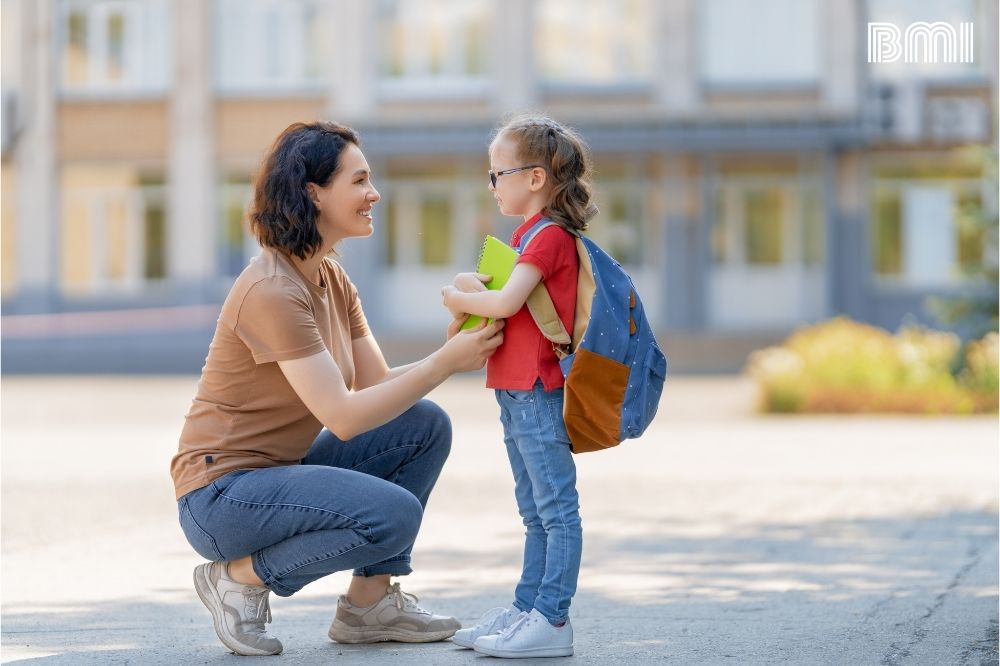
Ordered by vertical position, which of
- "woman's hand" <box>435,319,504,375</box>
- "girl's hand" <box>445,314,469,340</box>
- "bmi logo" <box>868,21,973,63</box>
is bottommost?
"woman's hand" <box>435,319,504,375</box>

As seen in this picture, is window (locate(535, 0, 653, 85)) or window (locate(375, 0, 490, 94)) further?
window (locate(375, 0, 490, 94))

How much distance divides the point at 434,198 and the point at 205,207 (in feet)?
15.0

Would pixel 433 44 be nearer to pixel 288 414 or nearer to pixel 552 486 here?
pixel 288 414

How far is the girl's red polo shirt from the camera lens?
4598mm

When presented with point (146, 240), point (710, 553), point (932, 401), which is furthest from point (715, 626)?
point (146, 240)

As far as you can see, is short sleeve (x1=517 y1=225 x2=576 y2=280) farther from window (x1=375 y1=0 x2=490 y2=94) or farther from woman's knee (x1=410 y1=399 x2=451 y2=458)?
window (x1=375 y1=0 x2=490 y2=94)

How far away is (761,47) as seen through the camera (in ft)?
101

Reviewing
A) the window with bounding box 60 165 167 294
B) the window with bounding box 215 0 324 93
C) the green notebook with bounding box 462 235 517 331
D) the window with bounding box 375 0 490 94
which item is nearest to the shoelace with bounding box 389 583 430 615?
the green notebook with bounding box 462 235 517 331

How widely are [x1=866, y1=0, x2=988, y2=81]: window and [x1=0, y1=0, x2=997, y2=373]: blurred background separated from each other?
6 centimetres

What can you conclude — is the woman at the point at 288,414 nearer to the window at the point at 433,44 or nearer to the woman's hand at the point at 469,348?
the woman's hand at the point at 469,348

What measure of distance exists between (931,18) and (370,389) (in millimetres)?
27090

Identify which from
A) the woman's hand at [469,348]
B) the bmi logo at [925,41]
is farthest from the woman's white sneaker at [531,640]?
the bmi logo at [925,41]

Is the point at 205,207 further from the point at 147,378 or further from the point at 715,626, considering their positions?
the point at 715,626

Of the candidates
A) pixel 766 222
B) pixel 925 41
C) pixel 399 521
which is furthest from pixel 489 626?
pixel 766 222
